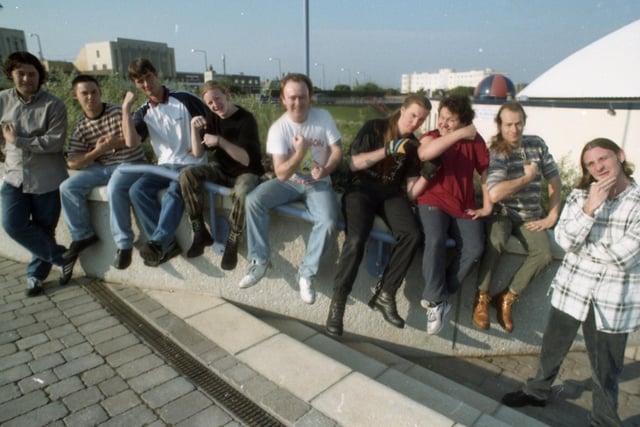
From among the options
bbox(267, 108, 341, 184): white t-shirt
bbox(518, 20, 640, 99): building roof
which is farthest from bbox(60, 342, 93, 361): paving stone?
bbox(518, 20, 640, 99): building roof

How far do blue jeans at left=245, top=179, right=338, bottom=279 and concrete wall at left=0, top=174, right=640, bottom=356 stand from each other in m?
0.33

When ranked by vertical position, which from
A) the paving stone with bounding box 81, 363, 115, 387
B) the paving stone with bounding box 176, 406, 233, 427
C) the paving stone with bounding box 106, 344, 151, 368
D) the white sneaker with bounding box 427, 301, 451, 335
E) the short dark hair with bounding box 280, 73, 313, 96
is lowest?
the paving stone with bounding box 176, 406, 233, 427

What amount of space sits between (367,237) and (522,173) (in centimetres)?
139

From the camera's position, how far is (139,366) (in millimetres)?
2920

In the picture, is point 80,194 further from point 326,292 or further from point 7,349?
point 326,292

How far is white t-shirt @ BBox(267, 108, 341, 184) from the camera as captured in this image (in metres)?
3.34

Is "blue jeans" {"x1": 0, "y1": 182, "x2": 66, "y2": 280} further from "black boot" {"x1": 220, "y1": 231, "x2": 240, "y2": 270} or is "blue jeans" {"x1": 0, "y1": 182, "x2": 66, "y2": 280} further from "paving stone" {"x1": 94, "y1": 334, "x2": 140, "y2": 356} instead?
"black boot" {"x1": 220, "y1": 231, "x2": 240, "y2": 270}

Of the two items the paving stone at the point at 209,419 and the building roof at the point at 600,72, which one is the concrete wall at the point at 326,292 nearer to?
the paving stone at the point at 209,419

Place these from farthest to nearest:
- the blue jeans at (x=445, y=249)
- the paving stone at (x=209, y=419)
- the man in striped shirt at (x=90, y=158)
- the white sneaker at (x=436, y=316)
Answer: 1. the man in striped shirt at (x=90, y=158)
2. the white sneaker at (x=436, y=316)
3. the blue jeans at (x=445, y=249)
4. the paving stone at (x=209, y=419)

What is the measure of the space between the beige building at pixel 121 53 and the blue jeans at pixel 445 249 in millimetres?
64547

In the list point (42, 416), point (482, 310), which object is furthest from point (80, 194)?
point (482, 310)

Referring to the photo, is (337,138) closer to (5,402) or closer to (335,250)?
(335,250)

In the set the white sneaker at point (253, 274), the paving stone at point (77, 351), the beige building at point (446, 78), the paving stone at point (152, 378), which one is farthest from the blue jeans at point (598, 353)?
the beige building at point (446, 78)

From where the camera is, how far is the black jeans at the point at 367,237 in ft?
10.5
